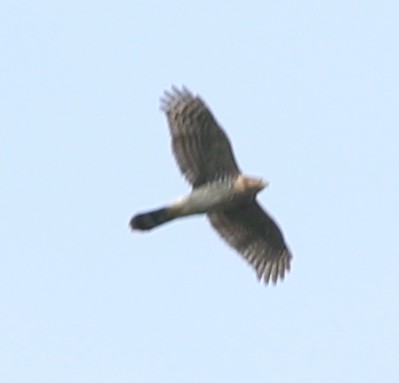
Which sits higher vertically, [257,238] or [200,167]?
[200,167]

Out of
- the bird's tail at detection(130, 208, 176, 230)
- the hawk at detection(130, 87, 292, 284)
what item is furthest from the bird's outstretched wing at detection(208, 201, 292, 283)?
the bird's tail at detection(130, 208, 176, 230)

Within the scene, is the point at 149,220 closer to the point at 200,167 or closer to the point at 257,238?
the point at 200,167

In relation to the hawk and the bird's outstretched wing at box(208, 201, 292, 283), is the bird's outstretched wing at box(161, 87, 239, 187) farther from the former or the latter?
the bird's outstretched wing at box(208, 201, 292, 283)

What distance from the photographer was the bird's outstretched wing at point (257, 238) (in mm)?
36281

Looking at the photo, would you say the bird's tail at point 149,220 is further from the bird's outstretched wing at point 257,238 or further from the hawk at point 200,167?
the bird's outstretched wing at point 257,238

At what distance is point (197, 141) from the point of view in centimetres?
3497

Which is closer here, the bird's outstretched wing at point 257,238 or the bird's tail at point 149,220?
the bird's tail at point 149,220

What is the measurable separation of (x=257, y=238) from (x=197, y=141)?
249 cm

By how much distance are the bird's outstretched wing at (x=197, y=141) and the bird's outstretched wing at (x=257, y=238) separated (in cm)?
115

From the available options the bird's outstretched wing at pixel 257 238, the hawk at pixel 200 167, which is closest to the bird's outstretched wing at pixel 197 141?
the hawk at pixel 200 167

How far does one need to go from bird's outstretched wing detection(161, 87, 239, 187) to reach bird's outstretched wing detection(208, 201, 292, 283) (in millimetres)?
1146

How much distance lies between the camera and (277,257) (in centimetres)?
3678

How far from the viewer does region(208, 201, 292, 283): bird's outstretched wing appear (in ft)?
119

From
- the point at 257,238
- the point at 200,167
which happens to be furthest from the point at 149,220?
the point at 257,238
